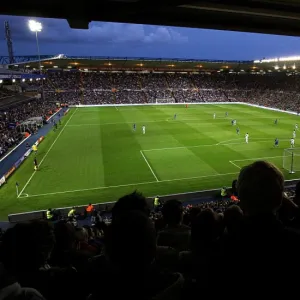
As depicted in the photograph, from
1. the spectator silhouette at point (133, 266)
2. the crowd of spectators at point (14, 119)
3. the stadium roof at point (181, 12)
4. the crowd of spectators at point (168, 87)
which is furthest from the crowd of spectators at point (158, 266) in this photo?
the crowd of spectators at point (168, 87)

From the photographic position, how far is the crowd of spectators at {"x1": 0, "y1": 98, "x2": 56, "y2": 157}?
3441 centimetres

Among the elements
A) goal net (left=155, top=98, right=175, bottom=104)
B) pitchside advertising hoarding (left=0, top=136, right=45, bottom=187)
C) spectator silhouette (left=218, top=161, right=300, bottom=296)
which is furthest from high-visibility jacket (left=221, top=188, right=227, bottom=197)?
goal net (left=155, top=98, right=175, bottom=104)

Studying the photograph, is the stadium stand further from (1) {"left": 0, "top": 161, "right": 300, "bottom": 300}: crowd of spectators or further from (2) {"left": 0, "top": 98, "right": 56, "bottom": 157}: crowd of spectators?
(2) {"left": 0, "top": 98, "right": 56, "bottom": 157}: crowd of spectators

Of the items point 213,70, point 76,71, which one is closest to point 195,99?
point 213,70

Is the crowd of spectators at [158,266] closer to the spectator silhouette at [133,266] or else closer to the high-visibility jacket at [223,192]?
the spectator silhouette at [133,266]

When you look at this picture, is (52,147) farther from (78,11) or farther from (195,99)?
(195,99)

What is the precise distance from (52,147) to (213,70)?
77.8 meters

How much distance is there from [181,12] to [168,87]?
299ft

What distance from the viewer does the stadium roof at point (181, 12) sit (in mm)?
4434

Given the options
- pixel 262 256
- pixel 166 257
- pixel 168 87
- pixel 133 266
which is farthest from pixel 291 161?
pixel 168 87

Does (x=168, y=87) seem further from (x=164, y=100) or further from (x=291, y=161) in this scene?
(x=291, y=161)

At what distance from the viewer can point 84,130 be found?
44.0m

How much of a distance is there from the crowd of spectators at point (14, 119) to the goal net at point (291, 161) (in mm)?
27415

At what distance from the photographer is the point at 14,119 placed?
46656mm
